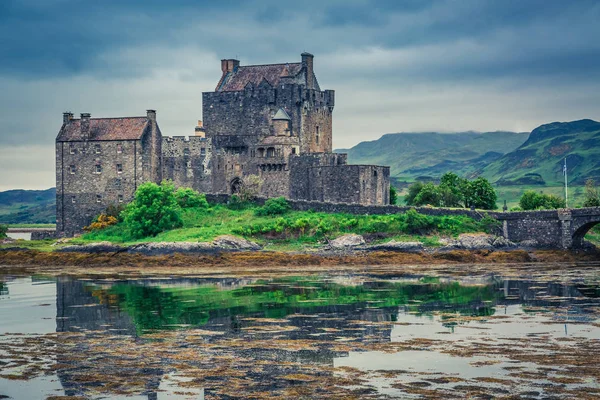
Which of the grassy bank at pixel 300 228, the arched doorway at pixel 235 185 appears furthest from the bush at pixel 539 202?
the arched doorway at pixel 235 185

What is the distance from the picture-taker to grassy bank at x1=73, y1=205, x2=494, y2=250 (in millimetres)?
60688

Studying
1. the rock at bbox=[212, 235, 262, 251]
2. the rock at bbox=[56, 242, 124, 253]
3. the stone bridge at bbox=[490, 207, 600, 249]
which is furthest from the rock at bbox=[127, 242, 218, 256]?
the stone bridge at bbox=[490, 207, 600, 249]

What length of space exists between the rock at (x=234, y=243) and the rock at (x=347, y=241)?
4.86 m

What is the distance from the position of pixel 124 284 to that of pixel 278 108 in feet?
99.3

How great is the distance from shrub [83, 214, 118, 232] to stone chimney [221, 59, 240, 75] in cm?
1708

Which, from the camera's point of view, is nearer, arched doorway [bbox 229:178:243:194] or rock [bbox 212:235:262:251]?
rock [bbox 212:235:262:251]

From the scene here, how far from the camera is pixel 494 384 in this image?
70.1 ft

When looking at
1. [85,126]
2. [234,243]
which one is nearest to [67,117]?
[85,126]

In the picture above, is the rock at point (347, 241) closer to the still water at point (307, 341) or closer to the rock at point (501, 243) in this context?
the rock at point (501, 243)

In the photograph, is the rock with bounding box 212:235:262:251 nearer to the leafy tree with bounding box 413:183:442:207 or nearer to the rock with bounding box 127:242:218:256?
the rock with bounding box 127:242:218:256

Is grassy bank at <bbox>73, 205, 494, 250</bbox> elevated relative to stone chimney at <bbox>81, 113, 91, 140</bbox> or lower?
lower

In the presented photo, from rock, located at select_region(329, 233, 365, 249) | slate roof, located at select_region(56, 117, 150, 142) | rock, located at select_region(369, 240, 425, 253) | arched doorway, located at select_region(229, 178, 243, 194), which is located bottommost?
rock, located at select_region(369, 240, 425, 253)

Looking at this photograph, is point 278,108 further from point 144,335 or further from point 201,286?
point 144,335

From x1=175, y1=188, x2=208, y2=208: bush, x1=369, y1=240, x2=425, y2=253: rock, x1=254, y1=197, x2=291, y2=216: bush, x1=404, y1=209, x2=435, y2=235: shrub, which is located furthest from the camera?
x1=175, y1=188, x2=208, y2=208: bush
